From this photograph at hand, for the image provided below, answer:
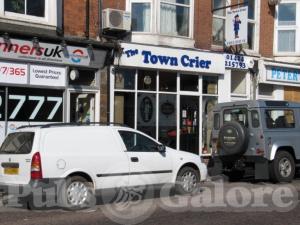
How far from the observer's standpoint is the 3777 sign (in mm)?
15266

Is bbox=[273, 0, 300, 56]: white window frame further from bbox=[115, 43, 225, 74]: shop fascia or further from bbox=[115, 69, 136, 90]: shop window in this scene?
bbox=[115, 69, 136, 90]: shop window

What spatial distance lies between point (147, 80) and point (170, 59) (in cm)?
104

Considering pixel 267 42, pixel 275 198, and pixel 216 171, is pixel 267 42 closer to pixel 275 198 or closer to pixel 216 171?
pixel 216 171

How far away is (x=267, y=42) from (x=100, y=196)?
12.5 meters

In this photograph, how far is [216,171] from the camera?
51.7 feet

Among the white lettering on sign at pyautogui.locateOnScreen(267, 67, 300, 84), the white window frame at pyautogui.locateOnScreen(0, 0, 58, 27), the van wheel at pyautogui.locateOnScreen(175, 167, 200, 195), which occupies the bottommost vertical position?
the van wheel at pyautogui.locateOnScreen(175, 167, 200, 195)

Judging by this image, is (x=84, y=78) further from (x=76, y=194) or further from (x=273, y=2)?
(x=273, y=2)

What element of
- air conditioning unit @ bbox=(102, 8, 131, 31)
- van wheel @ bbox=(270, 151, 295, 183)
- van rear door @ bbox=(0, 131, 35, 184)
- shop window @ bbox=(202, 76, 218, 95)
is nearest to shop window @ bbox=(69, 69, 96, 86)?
air conditioning unit @ bbox=(102, 8, 131, 31)

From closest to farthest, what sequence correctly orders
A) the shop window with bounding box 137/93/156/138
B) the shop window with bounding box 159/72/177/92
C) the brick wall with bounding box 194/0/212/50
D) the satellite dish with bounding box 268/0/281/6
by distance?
the shop window with bounding box 137/93/156/138
the shop window with bounding box 159/72/177/92
the brick wall with bounding box 194/0/212/50
the satellite dish with bounding box 268/0/281/6

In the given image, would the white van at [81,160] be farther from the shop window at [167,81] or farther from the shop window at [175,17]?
the shop window at [175,17]

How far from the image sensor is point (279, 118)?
1529 cm

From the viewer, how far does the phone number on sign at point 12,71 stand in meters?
15.0

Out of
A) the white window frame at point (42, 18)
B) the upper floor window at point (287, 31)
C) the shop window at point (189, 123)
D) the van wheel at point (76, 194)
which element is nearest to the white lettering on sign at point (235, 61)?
the shop window at point (189, 123)

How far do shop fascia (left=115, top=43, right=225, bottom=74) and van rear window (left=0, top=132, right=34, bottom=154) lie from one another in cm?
668
